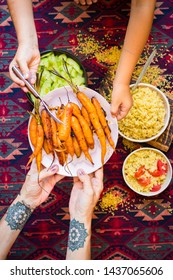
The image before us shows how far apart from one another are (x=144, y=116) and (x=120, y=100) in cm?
28

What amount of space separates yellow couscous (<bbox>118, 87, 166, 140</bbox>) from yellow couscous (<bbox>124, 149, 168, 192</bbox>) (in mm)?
112

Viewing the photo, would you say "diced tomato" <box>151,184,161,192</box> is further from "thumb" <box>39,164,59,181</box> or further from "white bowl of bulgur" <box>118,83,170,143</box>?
"thumb" <box>39,164,59,181</box>

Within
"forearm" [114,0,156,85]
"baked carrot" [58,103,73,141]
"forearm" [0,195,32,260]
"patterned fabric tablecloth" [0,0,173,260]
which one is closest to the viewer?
"forearm" [114,0,156,85]

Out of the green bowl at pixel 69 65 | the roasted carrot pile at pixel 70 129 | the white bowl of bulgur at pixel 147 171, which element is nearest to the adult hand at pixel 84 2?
the green bowl at pixel 69 65

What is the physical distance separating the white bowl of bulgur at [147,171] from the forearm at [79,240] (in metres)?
0.34

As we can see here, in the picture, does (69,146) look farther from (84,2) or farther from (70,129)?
(84,2)

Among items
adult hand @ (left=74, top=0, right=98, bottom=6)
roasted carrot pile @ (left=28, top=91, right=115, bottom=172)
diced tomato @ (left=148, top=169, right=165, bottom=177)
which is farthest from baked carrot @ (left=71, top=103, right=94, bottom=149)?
adult hand @ (left=74, top=0, right=98, bottom=6)

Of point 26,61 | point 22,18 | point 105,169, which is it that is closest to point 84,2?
point 22,18

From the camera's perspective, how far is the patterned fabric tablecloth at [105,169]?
7.85 feet

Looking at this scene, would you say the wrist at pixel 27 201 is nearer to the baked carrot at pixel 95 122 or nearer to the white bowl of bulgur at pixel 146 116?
the baked carrot at pixel 95 122

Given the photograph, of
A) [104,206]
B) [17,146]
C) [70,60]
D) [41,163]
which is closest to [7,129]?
[17,146]

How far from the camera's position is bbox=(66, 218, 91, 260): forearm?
2.14 m
